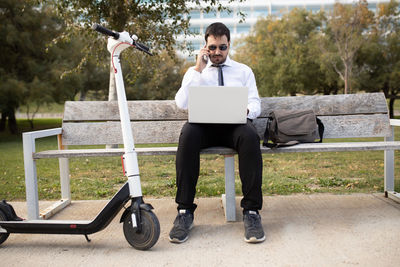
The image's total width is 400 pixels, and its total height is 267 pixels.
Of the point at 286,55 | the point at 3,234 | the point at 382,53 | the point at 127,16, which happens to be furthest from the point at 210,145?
the point at 382,53

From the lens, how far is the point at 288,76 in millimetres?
26719

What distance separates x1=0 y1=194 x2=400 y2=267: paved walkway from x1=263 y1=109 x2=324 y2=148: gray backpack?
0.63 m

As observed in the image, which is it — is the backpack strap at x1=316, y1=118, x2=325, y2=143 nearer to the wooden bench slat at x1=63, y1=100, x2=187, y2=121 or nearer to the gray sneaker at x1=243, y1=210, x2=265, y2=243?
the gray sneaker at x1=243, y1=210, x2=265, y2=243

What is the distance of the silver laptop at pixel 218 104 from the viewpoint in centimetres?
288

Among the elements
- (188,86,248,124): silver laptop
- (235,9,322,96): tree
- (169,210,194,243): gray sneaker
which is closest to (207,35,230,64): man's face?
(188,86,248,124): silver laptop

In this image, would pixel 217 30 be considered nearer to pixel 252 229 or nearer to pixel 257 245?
pixel 252 229

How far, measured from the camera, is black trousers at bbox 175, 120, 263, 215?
9.62 feet

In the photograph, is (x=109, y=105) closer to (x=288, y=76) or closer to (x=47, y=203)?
(x=47, y=203)

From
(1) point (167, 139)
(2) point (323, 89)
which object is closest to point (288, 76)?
(2) point (323, 89)

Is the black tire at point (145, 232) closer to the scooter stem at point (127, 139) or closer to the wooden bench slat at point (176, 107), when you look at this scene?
the scooter stem at point (127, 139)

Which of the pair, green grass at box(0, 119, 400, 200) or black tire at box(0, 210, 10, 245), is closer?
black tire at box(0, 210, 10, 245)

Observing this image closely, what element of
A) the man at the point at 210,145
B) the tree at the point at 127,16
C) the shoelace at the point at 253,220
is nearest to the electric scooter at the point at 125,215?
the man at the point at 210,145

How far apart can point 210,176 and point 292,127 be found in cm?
239

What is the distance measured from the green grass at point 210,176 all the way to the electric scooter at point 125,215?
5.31 ft
